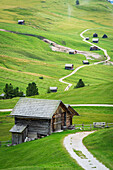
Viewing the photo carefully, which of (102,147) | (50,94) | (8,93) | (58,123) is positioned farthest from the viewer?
(8,93)

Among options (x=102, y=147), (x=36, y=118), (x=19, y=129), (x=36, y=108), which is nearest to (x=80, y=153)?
(x=102, y=147)

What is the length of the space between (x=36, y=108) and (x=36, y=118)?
6.08 ft

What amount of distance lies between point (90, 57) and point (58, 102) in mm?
146439

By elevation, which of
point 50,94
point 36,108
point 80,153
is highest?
point 50,94

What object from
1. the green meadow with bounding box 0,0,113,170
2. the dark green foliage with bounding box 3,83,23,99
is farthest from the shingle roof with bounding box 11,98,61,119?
the dark green foliage with bounding box 3,83,23,99

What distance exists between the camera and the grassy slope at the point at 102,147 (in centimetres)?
2805

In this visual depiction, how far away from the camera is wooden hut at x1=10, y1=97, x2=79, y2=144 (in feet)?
145

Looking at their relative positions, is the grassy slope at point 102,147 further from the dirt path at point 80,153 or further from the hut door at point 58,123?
the hut door at point 58,123

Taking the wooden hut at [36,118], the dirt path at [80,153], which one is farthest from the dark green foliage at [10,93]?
the dirt path at [80,153]

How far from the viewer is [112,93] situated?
264 ft

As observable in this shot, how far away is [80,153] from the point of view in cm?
3084

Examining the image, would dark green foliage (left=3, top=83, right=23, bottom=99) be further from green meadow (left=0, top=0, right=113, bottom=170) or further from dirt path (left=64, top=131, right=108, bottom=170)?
dirt path (left=64, top=131, right=108, bottom=170)

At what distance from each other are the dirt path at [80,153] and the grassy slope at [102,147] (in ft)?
1.92

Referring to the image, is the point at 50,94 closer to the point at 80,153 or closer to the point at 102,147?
the point at 102,147
